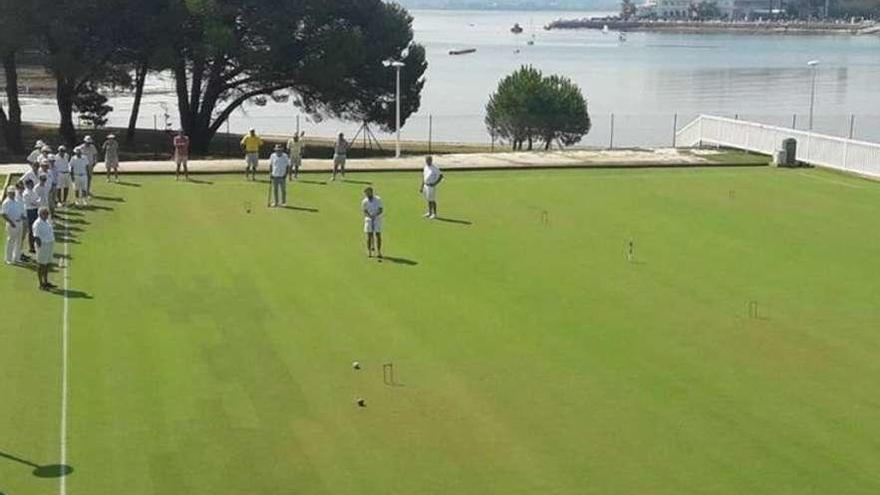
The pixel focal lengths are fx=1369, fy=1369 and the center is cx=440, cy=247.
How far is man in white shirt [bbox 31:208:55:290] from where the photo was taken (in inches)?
836

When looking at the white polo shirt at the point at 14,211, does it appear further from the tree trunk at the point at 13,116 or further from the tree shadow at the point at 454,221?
the tree trunk at the point at 13,116

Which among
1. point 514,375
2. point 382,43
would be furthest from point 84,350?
point 382,43

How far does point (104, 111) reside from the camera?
5959 centimetres

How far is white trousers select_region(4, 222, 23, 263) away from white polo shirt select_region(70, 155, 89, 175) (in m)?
5.79

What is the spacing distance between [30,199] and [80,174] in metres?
5.04

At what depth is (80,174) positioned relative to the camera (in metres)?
29.9

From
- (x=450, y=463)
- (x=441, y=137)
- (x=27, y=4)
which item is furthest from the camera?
(x=441, y=137)

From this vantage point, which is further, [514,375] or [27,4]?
[27,4]

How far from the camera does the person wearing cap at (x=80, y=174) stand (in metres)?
29.7

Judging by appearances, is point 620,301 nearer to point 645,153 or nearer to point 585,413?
point 585,413

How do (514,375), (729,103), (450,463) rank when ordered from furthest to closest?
(729,103)
(514,375)
(450,463)

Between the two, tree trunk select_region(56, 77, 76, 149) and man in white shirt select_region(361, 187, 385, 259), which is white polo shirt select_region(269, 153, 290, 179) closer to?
man in white shirt select_region(361, 187, 385, 259)

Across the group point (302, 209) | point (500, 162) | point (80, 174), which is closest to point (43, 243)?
point (80, 174)

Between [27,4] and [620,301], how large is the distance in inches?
1347
